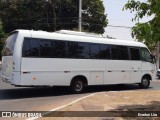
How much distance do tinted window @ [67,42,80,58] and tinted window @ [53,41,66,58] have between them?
31cm

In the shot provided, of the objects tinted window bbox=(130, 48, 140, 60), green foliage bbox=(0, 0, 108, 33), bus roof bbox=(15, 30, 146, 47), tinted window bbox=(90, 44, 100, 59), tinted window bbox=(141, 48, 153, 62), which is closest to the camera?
bus roof bbox=(15, 30, 146, 47)

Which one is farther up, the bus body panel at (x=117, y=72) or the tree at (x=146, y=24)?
the tree at (x=146, y=24)

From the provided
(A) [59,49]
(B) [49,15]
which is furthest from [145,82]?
(B) [49,15]

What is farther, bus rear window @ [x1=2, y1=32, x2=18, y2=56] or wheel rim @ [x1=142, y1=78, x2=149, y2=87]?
wheel rim @ [x1=142, y1=78, x2=149, y2=87]

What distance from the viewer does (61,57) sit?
16781mm

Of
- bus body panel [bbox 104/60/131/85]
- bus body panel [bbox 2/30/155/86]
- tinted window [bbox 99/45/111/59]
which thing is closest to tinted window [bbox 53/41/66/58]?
bus body panel [bbox 2/30/155/86]

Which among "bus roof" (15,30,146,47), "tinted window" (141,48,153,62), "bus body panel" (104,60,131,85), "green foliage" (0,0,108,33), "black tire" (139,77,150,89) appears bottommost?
"black tire" (139,77,150,89)

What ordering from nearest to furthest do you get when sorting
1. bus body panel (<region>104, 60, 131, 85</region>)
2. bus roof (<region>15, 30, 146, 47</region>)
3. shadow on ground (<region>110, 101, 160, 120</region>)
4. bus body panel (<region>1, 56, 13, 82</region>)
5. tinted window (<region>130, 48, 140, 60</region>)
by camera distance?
shadow on ground (<region>110, 101, 160, 120</region>)
bus body panel (<region>1, 56, 13, 82</region>)
bus roof (<region>15, 30, 146, 47</region>)
bus body panel (<region>104, 60, 131, 85</region>)
tinted window (<region>130, 48, 140, 60</region>)

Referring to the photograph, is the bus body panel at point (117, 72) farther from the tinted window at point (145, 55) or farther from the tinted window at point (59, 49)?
the tinted window at point (59, 49)

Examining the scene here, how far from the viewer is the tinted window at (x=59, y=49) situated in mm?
16542

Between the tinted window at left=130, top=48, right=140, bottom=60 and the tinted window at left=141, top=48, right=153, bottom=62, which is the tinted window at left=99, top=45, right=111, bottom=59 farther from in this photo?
the tinted window at left=141, top=48, right=153, bottom=62

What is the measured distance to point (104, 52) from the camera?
1888 cm

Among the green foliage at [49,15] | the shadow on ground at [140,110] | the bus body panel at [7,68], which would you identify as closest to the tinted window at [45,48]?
the bus body panel at [7,68]

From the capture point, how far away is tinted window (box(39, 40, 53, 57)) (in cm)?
1598
